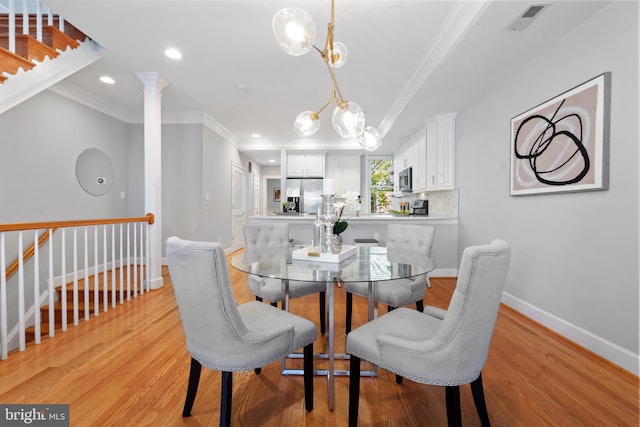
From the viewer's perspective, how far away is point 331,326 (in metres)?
1.42

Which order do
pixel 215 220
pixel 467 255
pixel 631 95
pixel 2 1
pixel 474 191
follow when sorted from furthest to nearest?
pixel 215 220
pixel 474 191
pixel 2 1
pixel 631 95
pixel 467 255

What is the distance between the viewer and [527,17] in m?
1.92

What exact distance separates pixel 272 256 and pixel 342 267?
59 centimetres

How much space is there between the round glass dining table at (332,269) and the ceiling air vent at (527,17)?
1.83 metres

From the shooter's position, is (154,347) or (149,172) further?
(149,172)

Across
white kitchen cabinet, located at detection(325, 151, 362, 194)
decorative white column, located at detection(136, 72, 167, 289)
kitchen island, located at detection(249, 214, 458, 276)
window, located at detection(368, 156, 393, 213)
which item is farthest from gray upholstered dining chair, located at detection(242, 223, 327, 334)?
window, located at detection(368, 156, 393, 213)

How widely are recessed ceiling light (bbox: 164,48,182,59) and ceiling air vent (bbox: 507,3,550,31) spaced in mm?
2881

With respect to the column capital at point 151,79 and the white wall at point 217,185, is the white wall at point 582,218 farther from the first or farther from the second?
the white wall at point 217,185

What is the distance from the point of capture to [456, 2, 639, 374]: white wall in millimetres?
1694

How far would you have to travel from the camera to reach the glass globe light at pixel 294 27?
4.14ft

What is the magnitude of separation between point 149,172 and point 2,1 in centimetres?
188

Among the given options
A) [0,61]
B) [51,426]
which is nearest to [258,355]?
[51,426]

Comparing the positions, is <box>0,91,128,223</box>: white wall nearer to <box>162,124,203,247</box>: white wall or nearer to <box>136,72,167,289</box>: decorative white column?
<box>162,124,203,247</box>: white wall

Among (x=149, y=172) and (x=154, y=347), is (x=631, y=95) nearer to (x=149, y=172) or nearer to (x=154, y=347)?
(x=154, y=347)
